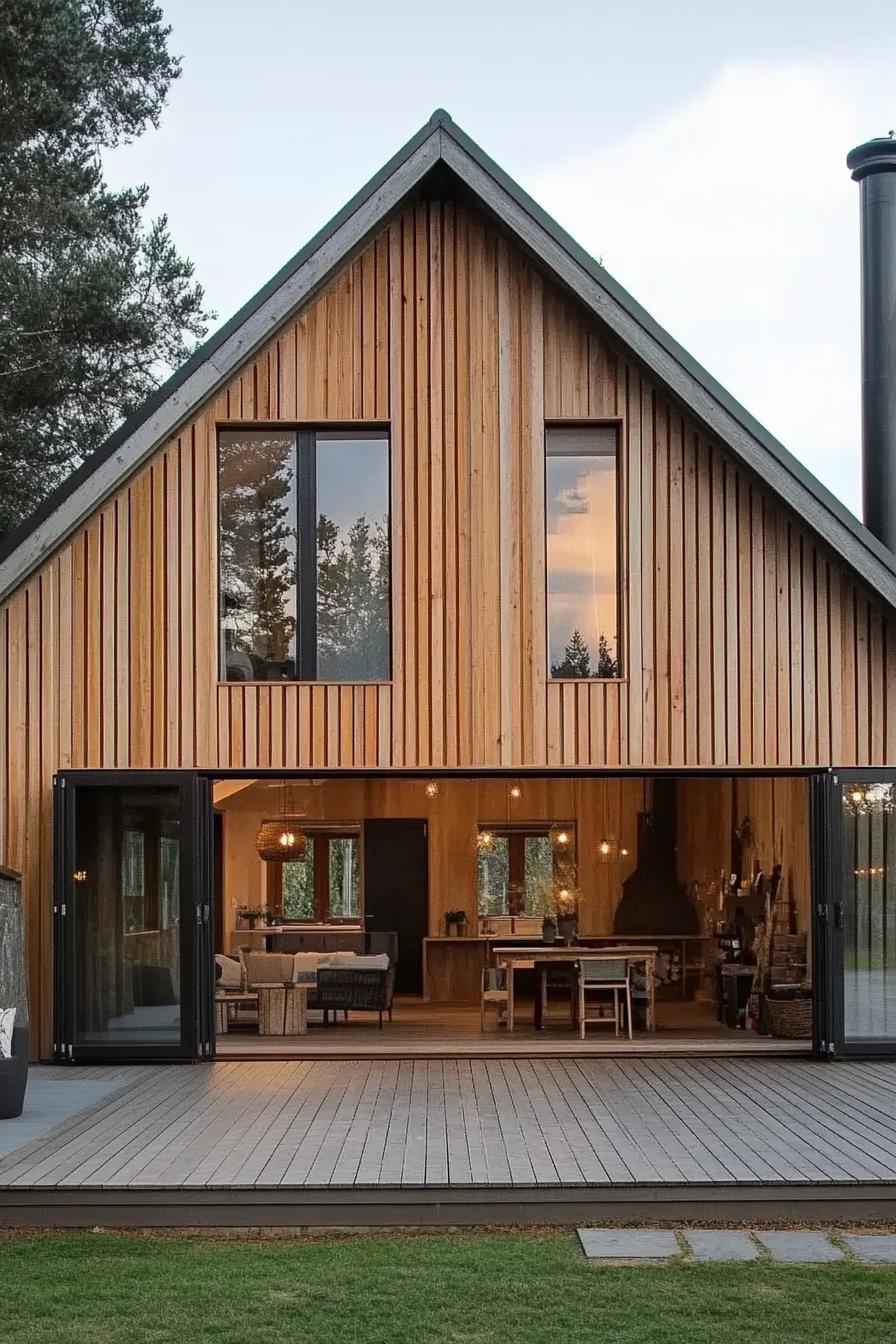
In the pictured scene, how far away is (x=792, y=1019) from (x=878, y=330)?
5747 millimetres

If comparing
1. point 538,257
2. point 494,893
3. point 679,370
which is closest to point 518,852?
point 494,893

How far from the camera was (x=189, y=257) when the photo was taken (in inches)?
875

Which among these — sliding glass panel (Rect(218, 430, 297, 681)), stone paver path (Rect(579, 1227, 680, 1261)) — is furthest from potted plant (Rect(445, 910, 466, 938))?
stone paver path (Rect(579, 1227, 680, 1261))

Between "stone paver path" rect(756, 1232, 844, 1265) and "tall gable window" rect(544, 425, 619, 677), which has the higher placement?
"tall gable window" rect(544, 425, 619, 677)

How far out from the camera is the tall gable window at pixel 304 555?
12.0 m

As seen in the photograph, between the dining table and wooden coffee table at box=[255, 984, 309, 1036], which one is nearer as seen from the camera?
the dining table

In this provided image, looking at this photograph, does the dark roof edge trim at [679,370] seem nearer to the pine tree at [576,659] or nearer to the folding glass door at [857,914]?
the folding glass door at [857,914]

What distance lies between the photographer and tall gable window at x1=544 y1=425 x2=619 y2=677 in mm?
12078

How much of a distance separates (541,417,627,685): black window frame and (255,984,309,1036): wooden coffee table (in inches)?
157

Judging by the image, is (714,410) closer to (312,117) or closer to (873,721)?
(873,721)

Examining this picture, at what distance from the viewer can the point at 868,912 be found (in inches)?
468

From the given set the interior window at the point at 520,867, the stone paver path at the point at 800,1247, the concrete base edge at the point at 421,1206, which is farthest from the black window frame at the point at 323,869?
the stone paver path at the point at 800,1247

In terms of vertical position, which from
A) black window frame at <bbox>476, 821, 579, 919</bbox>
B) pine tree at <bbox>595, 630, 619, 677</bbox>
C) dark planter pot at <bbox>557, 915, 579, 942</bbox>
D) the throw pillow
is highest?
pine tree at <bbox>595, 630, 619, 677</bbox>

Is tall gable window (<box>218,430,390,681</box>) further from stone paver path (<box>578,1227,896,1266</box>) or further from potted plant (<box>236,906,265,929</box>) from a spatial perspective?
potted plant (<box>236,906,265,929</box>)
